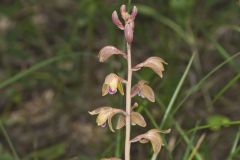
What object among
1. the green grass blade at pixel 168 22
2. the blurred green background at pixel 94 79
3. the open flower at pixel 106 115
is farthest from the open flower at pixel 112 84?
the green grass blade at pixel 168 22

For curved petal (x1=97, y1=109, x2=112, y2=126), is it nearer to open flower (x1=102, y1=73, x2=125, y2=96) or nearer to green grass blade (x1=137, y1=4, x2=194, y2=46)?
open flower (x1=102, y1=73, x2=125, y2=96)

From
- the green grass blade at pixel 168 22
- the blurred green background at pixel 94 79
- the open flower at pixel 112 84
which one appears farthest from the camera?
the green grass blade at pixel 168 22

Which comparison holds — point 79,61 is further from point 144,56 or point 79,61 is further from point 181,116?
point 181,116

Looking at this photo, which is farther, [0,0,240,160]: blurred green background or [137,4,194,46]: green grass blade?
[137,4,194,46]: green grass blade

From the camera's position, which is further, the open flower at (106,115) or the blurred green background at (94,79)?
the blurred green background at (94,79)

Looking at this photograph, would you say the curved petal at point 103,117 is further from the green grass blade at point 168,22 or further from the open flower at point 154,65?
the green grass blade at point 168,22

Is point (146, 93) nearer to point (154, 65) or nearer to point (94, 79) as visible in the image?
point (154, 65)

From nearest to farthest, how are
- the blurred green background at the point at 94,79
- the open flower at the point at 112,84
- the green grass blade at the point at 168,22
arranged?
the open flower at the point at 112,84 → the blurred green background at the point at 94,79 → the green grass blade at the point at 168,22

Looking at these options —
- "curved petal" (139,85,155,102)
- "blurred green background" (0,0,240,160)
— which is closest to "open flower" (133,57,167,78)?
"curved petal" (139,85,155,102)

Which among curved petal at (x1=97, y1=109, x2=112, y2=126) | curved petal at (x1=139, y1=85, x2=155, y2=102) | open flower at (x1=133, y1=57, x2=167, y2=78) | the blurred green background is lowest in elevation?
curved petal at (x1=97, y1=109, x2=112, y2=126)
